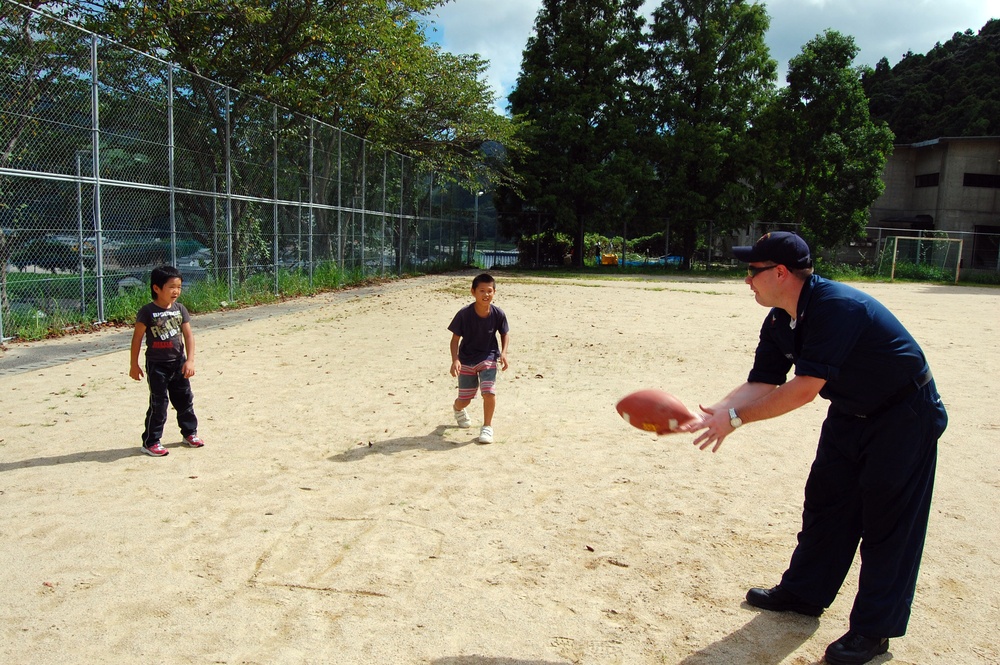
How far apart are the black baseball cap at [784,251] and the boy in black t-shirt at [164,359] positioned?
13.9ft

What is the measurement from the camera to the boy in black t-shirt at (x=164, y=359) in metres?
5.53

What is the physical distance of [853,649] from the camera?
3027 millimetres

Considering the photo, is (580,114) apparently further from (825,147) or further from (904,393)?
(904,393)

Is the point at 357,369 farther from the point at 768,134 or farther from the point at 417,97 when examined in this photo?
the point at 768,134

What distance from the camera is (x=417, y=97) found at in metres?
23.8

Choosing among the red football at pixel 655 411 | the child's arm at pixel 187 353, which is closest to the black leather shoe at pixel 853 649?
the red football at pixel 655 411

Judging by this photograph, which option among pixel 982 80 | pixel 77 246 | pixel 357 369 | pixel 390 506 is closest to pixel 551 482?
pixel 390 506

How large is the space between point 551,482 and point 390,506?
1.13m

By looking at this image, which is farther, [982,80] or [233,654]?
[982,80]

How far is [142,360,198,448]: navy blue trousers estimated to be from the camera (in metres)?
5.53

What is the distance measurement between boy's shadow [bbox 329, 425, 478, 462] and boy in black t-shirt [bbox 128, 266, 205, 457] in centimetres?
117

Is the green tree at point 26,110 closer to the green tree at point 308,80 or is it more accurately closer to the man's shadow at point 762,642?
the green tree at point 308,80

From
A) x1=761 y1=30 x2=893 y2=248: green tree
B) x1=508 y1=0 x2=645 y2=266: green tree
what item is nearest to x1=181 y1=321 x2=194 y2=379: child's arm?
x1=508 y1=0 x2=645 y2=266: green tree

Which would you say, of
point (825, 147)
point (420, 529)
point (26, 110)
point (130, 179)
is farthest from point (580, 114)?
point (420, 529)
